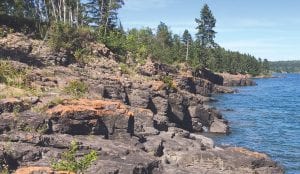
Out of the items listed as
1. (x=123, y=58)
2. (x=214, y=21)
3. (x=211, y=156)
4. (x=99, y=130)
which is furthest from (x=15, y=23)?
(x=214, y=21)

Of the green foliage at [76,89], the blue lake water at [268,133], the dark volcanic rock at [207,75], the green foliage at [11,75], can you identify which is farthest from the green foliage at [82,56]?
the dark volcanic rock at [207,75]

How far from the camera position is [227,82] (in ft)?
456

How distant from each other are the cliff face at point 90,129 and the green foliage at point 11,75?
1.67 ft

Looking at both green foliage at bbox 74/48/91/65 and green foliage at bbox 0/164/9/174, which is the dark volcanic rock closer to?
green foliage at bbox 74/48/91/65

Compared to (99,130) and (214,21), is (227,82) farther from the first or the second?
(99,130)

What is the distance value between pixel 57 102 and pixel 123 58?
28472 millimetres

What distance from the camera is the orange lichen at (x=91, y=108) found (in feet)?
77.8

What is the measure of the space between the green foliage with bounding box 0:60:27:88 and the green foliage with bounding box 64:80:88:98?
2757mm

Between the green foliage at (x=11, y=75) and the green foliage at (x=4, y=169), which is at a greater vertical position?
the green foliage at (x=11, y=75)

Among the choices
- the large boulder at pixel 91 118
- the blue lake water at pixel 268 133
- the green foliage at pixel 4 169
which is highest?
the large boulder at pixel 91 118

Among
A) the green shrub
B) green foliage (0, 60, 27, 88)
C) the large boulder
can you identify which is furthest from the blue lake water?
the green shrub

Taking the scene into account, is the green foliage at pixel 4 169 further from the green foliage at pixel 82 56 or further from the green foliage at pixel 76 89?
the green foliage at pixel 82 56

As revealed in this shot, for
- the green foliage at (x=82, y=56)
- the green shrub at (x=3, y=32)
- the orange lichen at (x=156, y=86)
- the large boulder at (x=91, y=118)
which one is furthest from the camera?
the orange lichen at (x=156, y=86)

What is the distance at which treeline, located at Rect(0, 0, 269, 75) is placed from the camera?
43.0m
